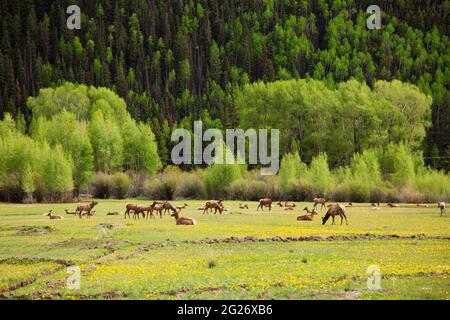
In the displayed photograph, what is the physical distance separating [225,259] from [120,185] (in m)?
72.7

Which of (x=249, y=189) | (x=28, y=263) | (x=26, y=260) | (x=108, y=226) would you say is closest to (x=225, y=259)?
(x=28, y=263)

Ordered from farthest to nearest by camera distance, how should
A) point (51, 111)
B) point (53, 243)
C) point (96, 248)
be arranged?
point (51, 111) → point (53, 243) → point (96, 248)

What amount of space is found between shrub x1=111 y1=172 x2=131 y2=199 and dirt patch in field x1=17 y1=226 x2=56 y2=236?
54.1m

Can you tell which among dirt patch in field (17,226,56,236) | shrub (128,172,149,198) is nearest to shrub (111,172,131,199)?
shrub (128,172,149,198)

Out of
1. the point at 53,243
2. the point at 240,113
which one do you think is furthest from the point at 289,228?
the point at 240,113

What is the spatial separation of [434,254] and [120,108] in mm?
130290

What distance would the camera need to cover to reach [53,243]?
120 feet

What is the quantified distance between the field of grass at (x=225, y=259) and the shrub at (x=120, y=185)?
5069cm

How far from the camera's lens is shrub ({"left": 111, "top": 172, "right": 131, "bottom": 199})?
100375mm

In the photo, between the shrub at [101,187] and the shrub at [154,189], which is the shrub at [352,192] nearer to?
the shrub at [154,189]

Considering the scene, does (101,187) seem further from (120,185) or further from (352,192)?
(352,192)

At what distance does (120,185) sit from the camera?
101 metres
